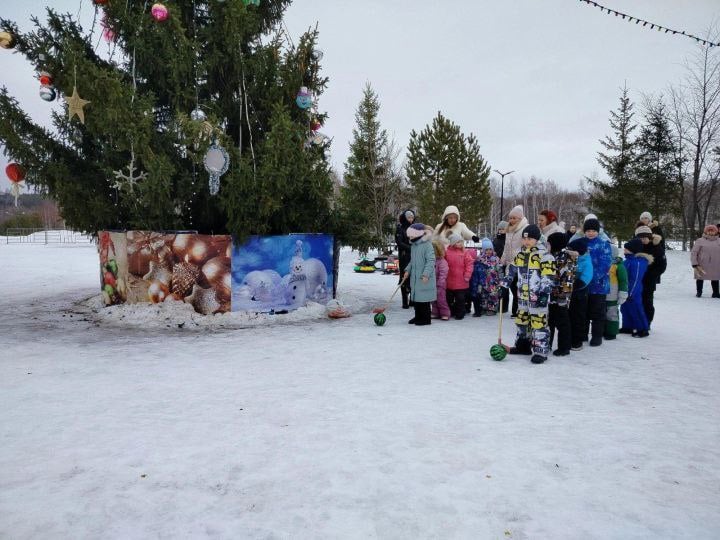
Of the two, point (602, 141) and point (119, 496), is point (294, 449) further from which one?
point (602, 141)

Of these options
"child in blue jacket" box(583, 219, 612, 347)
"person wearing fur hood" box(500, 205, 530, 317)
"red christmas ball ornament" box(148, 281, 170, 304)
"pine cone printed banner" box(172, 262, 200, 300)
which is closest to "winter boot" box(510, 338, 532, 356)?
"child in blue jacket" box(583, 219, 612, 347)

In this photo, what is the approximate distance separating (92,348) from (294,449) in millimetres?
4603

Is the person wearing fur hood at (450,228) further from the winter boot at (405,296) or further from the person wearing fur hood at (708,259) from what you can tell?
the person wearing fur hood at (708,259)

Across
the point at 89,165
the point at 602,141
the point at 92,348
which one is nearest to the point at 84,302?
the point at 89,165

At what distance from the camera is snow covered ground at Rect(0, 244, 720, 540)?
2.75 meters

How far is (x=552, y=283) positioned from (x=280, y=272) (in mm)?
5184

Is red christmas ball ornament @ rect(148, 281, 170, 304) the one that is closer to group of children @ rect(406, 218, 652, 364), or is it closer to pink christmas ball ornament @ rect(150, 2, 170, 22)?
pink christmas ball ornament @ rect(150, 2, 170, 22)

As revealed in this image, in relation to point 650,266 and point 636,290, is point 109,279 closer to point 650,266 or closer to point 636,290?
point 636,290

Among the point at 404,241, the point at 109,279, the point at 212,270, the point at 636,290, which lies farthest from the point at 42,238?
the point at 636,290

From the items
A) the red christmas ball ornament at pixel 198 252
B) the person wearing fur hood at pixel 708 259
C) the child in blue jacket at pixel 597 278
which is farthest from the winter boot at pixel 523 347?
the person wearing fur hood at pixel 708 259

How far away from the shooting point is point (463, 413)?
4.32 m

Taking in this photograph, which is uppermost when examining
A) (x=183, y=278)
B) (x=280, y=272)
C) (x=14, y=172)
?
(x=14, y=172)

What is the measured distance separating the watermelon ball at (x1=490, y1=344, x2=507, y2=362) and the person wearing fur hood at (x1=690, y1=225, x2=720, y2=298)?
9283mm

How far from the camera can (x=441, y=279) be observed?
29.5 feet
